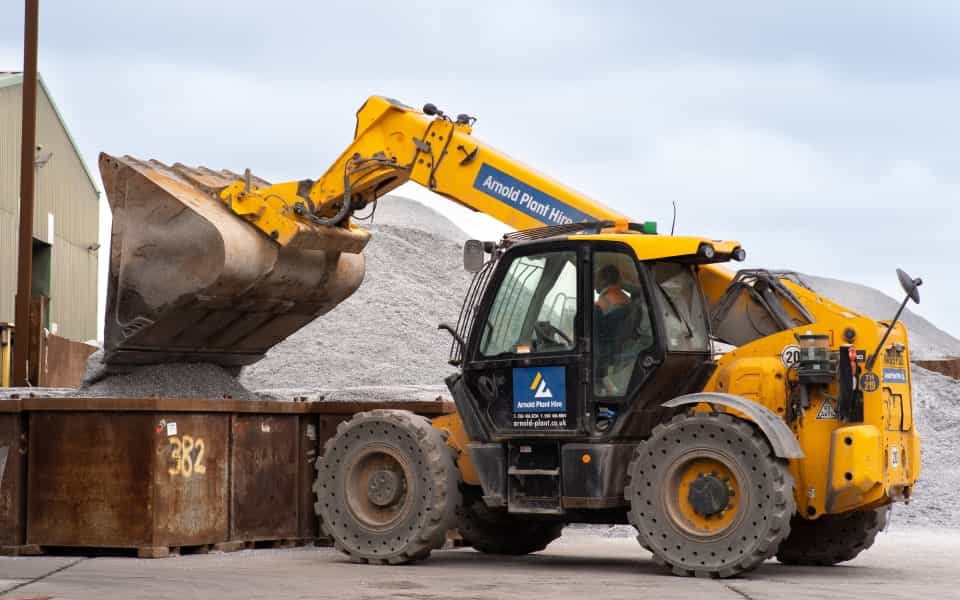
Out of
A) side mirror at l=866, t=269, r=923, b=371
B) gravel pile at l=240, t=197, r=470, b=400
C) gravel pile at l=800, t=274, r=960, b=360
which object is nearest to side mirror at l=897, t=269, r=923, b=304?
side mirror at l=866, t=269, r=923, b=371

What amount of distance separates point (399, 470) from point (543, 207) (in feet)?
8.09

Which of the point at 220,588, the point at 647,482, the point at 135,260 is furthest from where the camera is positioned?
the point at 135,260

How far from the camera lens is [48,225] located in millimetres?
40094

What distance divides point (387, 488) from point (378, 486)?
8cm

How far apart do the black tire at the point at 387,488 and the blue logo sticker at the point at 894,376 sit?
11.1 ft

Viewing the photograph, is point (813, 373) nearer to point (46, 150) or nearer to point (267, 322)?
point (267, 322)

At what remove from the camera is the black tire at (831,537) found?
1193 cm

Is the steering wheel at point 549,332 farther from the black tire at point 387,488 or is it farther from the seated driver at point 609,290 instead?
the black tire at point 387,488

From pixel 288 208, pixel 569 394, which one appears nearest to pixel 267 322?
pixel 288 208

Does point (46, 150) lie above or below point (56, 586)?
above

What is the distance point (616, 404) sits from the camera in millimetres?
11109

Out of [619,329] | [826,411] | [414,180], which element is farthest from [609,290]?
[414,180]

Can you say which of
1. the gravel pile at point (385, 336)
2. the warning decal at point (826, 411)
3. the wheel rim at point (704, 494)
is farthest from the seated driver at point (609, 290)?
the gravel pile at point (385, 336)

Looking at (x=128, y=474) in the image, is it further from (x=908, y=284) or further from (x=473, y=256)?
(x=908, y=284)
